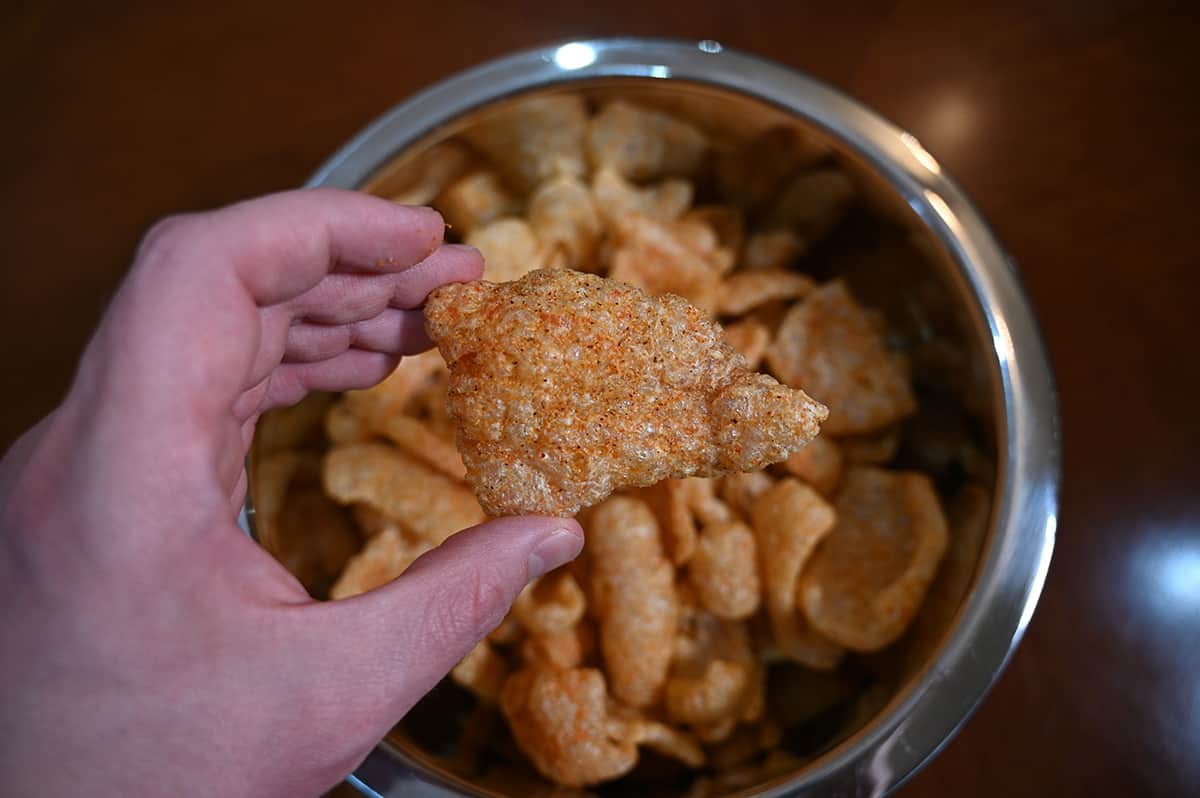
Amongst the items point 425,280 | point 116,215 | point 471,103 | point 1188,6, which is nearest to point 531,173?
point 471,103

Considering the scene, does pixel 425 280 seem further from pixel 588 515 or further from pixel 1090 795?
pixel 1090 795

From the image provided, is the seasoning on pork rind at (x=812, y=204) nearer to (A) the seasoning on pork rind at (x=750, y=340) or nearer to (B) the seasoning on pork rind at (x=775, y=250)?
(B) the seasoning on pork rind at (x=775, y=250)

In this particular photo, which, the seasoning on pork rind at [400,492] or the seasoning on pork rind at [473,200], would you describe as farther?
the seasoning on pork rind at [473,200]

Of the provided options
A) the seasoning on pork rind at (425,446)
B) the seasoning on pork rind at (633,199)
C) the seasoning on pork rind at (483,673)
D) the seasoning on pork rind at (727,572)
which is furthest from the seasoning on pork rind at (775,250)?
the seasoning on pork rind at (483,673)

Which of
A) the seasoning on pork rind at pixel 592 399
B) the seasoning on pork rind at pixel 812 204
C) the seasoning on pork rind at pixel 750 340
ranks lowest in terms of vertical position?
the seasoning on pork rind at pixel 592 399

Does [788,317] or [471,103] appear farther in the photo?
[788,317]

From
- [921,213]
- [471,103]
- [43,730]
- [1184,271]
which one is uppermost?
[1184,271]
